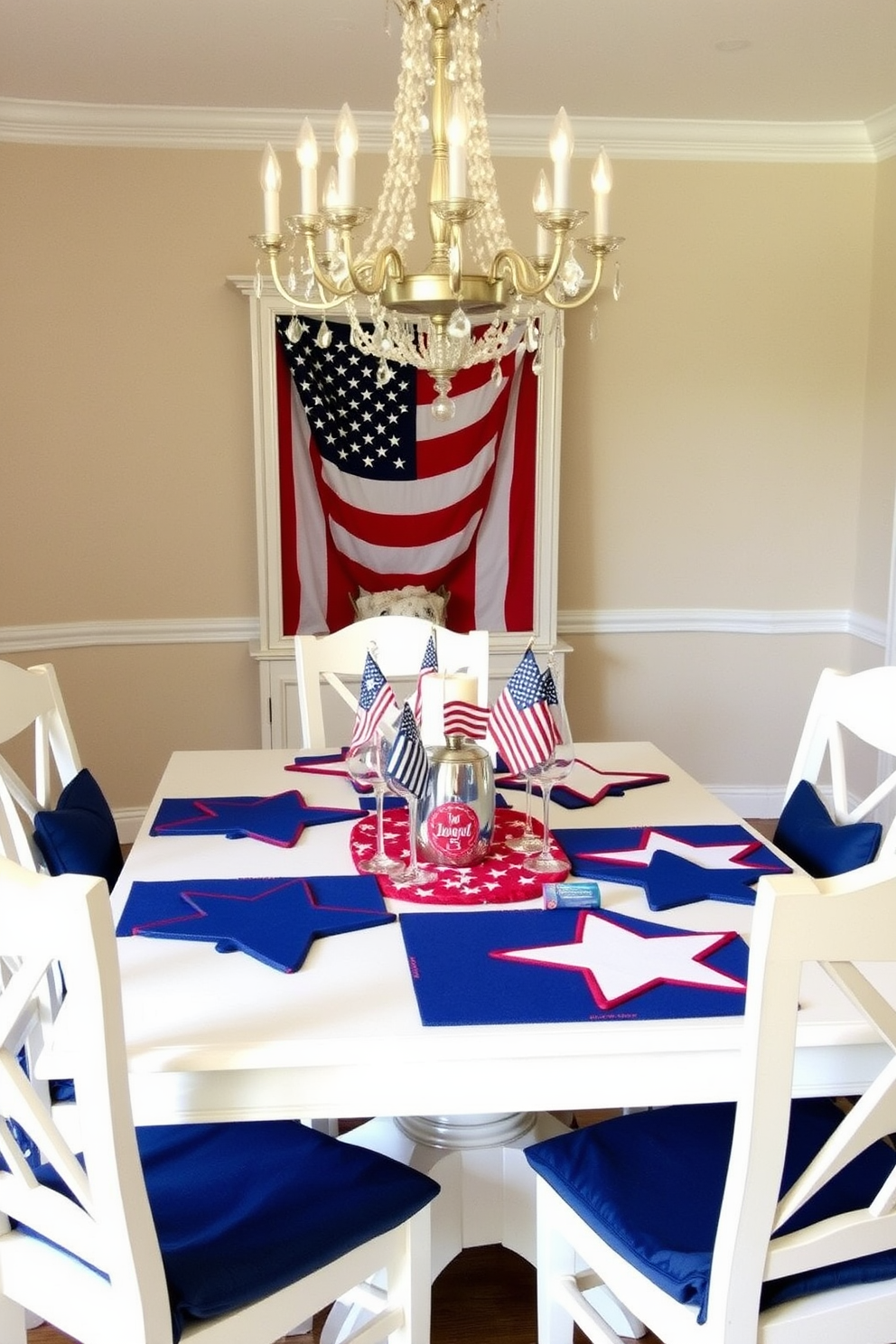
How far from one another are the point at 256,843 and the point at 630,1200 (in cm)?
90

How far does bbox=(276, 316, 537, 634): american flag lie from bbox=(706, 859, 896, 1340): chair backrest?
3164 millimetres

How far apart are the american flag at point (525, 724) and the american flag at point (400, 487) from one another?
2.38 metres

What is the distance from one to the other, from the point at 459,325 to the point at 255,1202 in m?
1.33

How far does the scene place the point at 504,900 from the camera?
6.03 feet

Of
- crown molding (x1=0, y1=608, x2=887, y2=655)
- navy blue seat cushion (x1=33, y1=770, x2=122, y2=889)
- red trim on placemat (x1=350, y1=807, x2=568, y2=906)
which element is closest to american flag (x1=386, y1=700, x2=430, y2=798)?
red trim on placemat (x1=350, y1=807, x2=568, y2=906)

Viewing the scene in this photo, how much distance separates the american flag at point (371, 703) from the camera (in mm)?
2098

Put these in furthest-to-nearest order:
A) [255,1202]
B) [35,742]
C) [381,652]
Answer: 1. [381,652]
2. [35,742]
3. [255,1202]

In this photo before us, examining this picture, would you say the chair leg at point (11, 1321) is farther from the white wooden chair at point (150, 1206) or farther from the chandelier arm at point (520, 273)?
the chandelier arm at point (520, 273)

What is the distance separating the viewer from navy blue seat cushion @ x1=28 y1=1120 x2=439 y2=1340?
1386mm

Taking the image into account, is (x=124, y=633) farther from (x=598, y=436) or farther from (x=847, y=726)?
(x=847, y=726)

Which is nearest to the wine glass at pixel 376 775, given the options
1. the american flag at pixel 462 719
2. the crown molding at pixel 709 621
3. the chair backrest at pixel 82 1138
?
the american flag at pixel 462 719

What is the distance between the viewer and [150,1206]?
1433 millimetres

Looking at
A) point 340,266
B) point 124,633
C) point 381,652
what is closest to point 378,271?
point 340,266

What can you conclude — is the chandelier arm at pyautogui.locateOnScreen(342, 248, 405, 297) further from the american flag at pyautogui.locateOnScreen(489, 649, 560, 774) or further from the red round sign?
the red round sign
